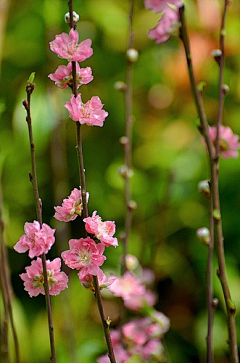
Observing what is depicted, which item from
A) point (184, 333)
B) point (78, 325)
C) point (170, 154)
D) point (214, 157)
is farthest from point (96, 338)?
point (214, 157)

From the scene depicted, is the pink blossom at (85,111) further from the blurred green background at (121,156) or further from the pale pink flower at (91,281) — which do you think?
the blurred green background at (121,156)

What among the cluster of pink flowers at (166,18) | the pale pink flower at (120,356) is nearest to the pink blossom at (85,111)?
the cluster of pink flowers at (166,18)

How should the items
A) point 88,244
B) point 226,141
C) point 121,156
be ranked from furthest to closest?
1. point 121,156
2. point 226,141
3. point 88,244

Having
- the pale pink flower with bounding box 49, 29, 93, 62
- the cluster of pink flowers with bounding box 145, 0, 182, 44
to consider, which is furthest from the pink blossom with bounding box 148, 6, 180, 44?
the pale pink flower with bounding box 49, 29, 93, 62

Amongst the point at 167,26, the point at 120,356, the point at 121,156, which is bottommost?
the point at 120,356

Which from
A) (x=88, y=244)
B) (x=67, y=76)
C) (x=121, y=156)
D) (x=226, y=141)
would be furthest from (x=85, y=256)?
(x=121, y=156)

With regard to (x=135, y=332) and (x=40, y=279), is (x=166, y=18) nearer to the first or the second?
(x=40, y=279)

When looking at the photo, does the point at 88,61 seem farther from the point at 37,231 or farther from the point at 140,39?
the point at 37,231
